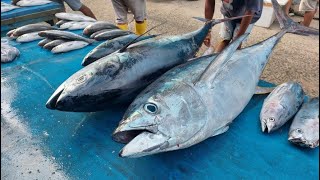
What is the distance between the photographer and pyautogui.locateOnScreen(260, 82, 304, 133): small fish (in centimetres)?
170

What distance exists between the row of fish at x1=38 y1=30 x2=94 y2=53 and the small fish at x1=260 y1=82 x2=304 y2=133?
195 centimetres

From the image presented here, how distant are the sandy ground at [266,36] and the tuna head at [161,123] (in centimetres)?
120

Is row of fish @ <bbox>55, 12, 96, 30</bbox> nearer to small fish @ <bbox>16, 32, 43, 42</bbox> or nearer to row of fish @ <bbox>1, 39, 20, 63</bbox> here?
small fish @ <bbox>16, 32, 43, 42</bbox>

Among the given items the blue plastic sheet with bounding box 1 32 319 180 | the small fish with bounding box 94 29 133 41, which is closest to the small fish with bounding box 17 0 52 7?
the small fish with bounding box 94 29 133 41

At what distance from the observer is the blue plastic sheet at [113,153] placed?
4.89 feet

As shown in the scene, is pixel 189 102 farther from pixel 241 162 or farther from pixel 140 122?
pixel 241 162

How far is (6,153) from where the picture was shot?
1668 mm

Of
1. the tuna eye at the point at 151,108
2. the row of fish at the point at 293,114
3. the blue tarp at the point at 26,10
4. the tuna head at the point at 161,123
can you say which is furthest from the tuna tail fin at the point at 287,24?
the blue tarp at the point at 26,10

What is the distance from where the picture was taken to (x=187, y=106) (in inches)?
55.7

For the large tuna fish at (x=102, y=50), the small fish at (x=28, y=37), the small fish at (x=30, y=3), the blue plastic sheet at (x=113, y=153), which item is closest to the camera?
the blue plastic sheet at (x=113, y=153)

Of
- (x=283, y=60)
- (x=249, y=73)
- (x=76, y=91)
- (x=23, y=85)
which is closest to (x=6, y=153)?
(x=76, y=91)

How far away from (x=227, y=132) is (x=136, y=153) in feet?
2.41

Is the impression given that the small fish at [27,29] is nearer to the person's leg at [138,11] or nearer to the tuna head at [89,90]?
the person's leg at [138,11]

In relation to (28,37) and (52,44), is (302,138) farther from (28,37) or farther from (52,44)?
(28,37)
